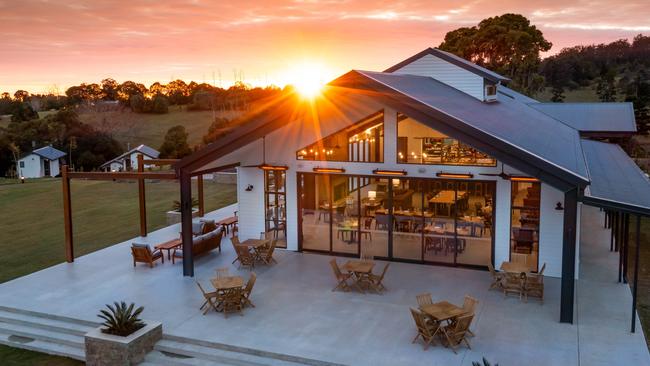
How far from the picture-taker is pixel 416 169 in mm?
15195

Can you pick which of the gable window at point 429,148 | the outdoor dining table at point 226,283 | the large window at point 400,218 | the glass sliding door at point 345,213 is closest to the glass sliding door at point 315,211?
the large window at point 400,218

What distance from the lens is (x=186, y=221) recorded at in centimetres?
1496

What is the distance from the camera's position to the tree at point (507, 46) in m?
55.8

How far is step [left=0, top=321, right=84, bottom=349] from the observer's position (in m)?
11.2

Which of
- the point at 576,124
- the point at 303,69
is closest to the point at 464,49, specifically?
the point at 576,124

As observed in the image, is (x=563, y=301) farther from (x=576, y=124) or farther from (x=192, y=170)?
(x=576, y=124)

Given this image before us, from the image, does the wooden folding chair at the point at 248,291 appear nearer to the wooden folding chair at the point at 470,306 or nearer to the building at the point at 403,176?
the building at the point at 403,176

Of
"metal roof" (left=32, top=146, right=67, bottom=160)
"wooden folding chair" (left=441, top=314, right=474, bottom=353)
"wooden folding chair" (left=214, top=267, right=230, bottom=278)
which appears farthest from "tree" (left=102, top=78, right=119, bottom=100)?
"wooden folding chair" (left=441, top=314, right=474, bottom=353)

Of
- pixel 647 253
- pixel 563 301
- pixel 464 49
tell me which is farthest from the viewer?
pixel 464 49

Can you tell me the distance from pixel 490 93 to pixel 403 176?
7028 mm

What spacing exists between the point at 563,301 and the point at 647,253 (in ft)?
28.0

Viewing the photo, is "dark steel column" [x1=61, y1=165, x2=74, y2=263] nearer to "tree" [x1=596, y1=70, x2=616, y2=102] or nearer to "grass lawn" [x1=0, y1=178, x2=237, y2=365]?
"grass lawn" [x1=0, y1=178, x2=237, y2=365]

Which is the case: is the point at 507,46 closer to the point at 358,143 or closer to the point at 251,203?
the point at 358,143

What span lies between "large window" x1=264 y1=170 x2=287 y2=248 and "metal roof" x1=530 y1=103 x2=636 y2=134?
12267mm
